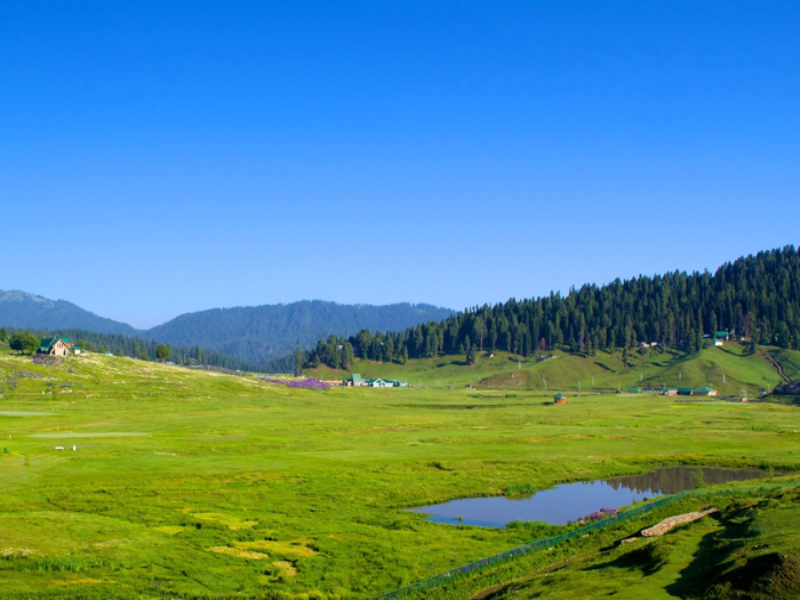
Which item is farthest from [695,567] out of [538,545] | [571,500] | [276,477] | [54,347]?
[54,347]

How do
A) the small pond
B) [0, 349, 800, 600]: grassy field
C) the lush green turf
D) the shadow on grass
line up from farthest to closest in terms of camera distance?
the small pond → [0, 349, 800, 600]: grassy field → the shadow on grass → the lush green turf

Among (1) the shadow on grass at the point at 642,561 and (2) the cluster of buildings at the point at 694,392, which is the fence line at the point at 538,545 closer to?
(1) the shadow on grass at the point at 642,561

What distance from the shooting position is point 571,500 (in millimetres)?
53594

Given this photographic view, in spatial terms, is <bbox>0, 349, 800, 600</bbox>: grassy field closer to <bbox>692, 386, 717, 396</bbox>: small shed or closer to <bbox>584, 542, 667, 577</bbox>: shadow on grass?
<bbox>584, 542, 667, 577</bbox>: shadow on grass

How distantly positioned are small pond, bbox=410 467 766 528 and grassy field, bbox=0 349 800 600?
6.98 ft

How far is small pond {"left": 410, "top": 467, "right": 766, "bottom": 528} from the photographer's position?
47.7 metres

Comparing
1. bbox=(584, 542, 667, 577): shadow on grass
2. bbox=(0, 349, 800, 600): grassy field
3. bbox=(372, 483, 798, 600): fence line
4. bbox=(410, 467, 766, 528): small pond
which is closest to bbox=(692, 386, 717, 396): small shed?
bbox=(0, 349, 800, 600): grassy field

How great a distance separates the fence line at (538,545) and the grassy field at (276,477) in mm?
1963

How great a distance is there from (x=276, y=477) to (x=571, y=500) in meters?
23.9

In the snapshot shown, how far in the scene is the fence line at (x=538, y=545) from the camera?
31141 mm

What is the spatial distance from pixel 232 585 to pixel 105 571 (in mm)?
6481

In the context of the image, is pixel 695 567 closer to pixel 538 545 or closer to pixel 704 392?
pixel 538 545

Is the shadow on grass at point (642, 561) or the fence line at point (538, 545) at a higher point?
the shadow on grass at point (642, 561)

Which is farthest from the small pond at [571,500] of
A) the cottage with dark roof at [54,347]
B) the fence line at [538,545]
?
the cottage with dark roof at [54,347]
